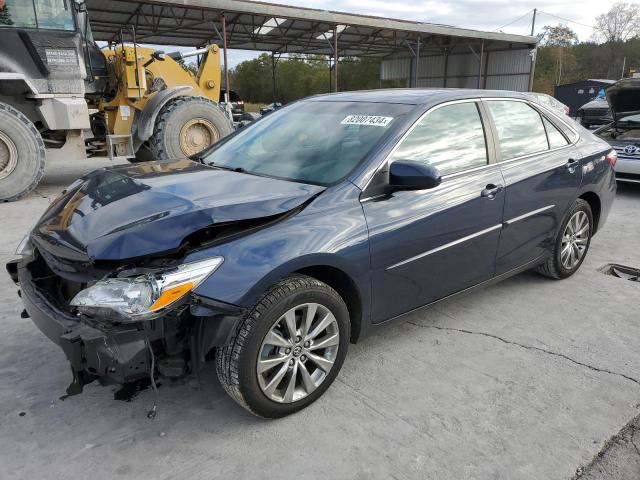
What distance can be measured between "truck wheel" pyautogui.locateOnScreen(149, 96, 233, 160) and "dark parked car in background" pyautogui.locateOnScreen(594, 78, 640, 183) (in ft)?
21.7

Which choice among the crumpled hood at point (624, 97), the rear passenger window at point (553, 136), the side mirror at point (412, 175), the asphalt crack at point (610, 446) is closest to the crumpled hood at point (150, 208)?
the side mirror at point (412, 175)

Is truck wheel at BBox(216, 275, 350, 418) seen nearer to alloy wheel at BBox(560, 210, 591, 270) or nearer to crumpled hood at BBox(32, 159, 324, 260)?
crumpled hood at BBox(32, 159, 324, 260)

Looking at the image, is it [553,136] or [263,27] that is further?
[263,27]

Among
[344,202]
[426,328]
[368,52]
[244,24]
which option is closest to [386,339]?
[426,328]

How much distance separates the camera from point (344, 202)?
271 centimetres

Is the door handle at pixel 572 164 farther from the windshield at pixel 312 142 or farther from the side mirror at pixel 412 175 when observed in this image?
the side mirror at pixel 412 175

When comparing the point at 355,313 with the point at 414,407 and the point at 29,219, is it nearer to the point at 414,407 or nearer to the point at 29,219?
the point at 414,407

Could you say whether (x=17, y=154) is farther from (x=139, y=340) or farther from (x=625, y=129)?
(x=625, y=129)

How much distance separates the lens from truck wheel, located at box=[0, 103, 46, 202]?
712 centimetres

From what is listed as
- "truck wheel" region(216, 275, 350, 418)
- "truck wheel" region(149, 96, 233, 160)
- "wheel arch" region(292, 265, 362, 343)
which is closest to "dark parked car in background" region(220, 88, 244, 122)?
"truck wheel" region(149, 96, 233, 160)

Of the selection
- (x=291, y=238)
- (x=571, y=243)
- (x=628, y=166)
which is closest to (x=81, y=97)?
A: (x=291, y=238)

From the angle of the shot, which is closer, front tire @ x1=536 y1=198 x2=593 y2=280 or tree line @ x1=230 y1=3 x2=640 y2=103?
front tire @ x1=536 y1=198 x2=593 y2=280

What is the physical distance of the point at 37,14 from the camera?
7.15 m

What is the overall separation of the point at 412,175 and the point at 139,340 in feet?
5.22
